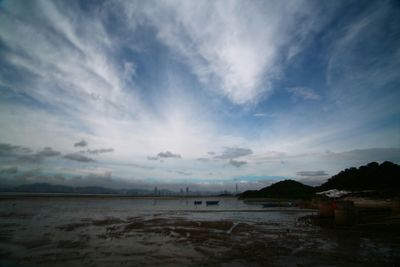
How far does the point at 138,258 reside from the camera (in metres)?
13.2

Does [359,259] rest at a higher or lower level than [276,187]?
lower

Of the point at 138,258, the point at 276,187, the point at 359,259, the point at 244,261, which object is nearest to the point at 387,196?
the point at 359,259

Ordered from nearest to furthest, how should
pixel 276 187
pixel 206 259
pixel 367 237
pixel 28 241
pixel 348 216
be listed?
pixel 206 259, pixel 28 241, pixel 367 237, pixel 348 216, pixel 276 187

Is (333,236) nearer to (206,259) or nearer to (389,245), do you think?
(389,245)

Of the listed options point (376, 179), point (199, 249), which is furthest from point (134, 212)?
point (376, 179)

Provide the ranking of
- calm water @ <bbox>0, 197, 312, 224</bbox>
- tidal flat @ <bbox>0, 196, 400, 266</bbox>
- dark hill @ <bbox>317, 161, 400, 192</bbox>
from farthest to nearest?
dark hill @ <bbox>317, 161, 400, 192</bbox>
calm water @ <bbox>0, 197, 312, 224</bbox>
tidal flat @ <bbox>0, 196, 400, 266</bbox>

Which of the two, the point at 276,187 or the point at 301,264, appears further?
the point at 276,187

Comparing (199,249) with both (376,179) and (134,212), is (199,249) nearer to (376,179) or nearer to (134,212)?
(134,212)

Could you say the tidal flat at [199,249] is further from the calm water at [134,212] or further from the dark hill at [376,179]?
the dark hill at [376,179]

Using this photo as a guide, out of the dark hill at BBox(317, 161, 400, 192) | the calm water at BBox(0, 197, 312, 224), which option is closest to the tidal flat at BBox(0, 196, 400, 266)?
the calm water at BBox(0, 197, 312, 224)

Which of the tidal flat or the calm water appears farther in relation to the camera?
the calm water

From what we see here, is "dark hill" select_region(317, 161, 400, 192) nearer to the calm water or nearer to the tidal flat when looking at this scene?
the calm water

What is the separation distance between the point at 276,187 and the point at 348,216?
156m

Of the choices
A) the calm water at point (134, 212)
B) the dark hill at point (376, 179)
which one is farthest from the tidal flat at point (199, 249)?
the dark hill at point (376, 179)
